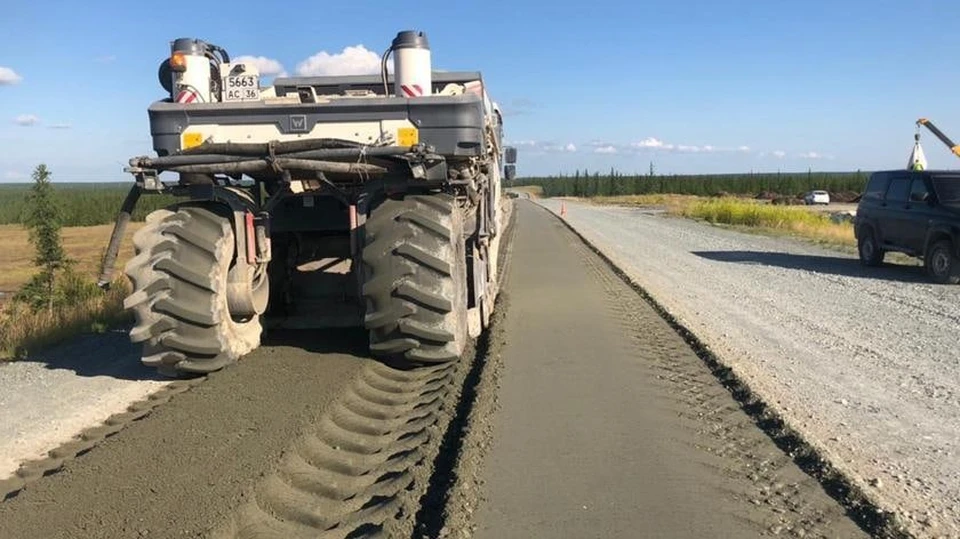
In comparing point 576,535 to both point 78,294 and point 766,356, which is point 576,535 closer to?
point 766,356

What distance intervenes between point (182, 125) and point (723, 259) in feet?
48.0

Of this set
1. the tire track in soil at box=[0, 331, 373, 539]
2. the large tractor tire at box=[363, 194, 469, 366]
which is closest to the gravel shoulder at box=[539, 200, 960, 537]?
the large tractor tire at box=[363, 194, 469, 366]

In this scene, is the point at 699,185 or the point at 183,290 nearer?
the point at 183,290

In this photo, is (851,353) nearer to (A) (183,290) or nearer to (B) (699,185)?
(A) (183,290)

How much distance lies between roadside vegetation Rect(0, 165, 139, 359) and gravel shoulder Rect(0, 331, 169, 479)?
0.81 meters

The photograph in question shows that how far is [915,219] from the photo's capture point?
1557cm

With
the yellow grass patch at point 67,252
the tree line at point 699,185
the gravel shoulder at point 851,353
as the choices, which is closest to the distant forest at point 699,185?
the tree line at point 699,185

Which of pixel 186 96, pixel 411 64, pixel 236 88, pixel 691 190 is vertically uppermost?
pixel 411 64

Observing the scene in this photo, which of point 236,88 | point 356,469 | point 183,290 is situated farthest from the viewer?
point 236,88

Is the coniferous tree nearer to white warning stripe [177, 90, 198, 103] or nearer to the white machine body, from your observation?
white warning stripe [177, 90, 198, 103]

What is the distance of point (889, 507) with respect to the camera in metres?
4.22

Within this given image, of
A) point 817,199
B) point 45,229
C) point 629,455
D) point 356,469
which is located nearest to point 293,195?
point 356,469

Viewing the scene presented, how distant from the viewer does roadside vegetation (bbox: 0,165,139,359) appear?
1005 centimetres

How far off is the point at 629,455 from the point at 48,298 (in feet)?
47.7
